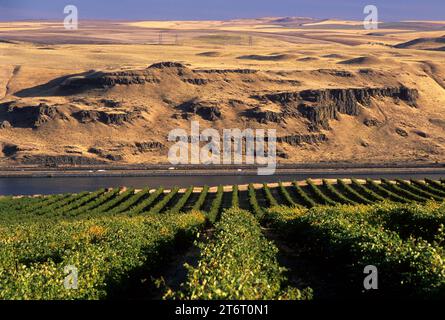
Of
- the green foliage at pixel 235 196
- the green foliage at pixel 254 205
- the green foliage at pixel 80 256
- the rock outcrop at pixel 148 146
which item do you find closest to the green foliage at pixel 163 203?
the green foliage at pixel 235 196

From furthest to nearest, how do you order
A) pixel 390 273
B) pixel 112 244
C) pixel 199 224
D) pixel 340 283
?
1. pixel 199 224
2. pixel 112 244
3. pixel 340 283
4. pixel 390 273

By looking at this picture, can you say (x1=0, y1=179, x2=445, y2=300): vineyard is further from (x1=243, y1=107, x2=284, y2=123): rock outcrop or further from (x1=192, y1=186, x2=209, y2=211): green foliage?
(x1=243, y1=107, x2=284, y2=123): rock outcrop

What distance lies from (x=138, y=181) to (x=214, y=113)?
39311 millimetres

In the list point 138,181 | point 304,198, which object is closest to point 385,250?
point 304,198

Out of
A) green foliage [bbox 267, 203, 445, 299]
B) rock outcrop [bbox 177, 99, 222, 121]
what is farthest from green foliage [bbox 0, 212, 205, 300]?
rock outcrop [bbox 177, 99, 222, 121]

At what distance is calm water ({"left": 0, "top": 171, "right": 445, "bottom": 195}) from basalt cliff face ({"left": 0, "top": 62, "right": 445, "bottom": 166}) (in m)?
15.3

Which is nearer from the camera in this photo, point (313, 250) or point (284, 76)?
point (313, 250)

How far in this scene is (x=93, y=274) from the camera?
1856 centimetres

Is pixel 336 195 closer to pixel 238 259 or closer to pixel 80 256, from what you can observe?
pixel 80 256

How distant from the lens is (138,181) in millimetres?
95375

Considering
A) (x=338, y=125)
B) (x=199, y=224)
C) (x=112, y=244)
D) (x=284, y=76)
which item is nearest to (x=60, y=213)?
(x=199, y=224)
